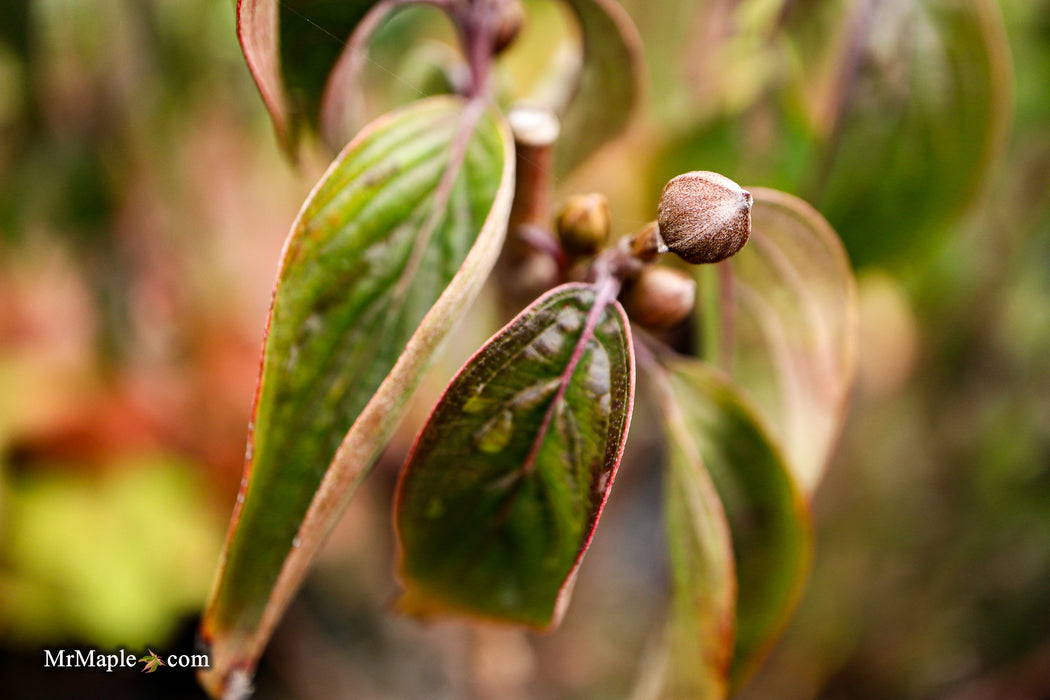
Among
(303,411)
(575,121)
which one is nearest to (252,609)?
(303,411)

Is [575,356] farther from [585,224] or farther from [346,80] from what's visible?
[346,80]

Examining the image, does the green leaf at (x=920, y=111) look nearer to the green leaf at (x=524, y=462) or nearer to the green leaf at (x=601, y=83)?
the green leaf at (x=601, y=83)

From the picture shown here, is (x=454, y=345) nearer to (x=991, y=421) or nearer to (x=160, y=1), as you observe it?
(x=160, y=1)

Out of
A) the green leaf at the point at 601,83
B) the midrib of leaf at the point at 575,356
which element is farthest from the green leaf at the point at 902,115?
the midrib of leaf at the point at 575,356

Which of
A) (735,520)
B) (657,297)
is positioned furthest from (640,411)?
(657,297)

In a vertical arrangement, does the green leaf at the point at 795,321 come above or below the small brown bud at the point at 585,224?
below

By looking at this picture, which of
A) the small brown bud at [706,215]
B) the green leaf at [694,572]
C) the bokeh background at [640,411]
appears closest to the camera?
the small brown bud at [706,215]

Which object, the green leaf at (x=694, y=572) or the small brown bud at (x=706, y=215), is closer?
the small brown bud at (x=706, y=215)
